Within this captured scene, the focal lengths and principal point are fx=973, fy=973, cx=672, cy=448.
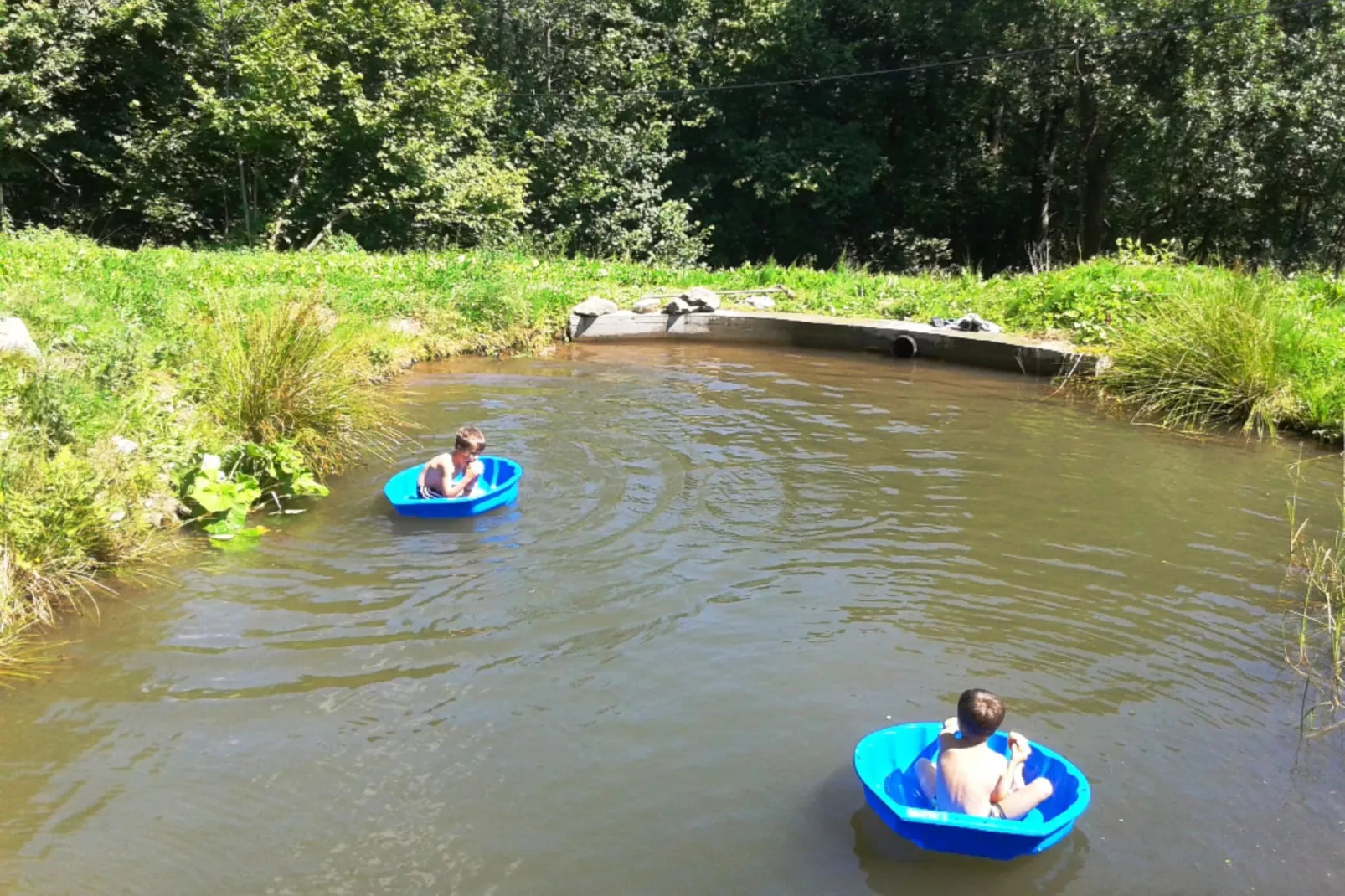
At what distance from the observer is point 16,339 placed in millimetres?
7082

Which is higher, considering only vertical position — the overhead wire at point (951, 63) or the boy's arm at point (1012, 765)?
the overhead wire at point (951, 63)

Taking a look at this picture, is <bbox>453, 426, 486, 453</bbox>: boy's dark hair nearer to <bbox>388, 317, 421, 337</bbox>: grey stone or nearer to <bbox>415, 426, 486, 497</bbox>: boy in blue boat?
<bbox>415, 426, 486, 497</bbox>: boy in blue boat

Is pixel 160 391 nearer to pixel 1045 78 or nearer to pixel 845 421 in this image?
pixel 845 421

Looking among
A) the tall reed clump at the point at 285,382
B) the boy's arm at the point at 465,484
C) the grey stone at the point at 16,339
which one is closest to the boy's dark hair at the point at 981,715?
the boy's arm at the point at 465,484

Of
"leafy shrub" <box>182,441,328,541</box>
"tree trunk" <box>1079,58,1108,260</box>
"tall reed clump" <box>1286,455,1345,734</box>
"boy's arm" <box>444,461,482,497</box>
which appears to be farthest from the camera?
"tree trunk" <box>1079,58,1108,260</box>

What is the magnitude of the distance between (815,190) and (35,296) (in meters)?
20.1

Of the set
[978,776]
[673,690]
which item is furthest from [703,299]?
[978,776]

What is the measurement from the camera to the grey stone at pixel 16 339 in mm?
6953

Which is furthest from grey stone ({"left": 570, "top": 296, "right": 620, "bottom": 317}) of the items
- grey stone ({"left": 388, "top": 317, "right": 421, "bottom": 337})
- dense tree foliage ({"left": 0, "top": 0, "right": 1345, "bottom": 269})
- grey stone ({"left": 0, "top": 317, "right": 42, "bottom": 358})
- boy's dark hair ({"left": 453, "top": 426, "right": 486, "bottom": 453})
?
grey stone ({"left": 0, "top": 317, "right": 42, "bottom": 358})

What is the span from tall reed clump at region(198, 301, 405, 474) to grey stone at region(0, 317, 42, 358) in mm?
1129

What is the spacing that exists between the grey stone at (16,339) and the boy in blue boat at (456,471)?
2857mm

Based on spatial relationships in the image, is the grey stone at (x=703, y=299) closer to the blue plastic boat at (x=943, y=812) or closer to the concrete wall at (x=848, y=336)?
the concrete wall at (x=848, y=336)

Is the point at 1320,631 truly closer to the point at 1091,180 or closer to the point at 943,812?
the point at 943,812

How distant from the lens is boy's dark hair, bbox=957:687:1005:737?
3.73 m
